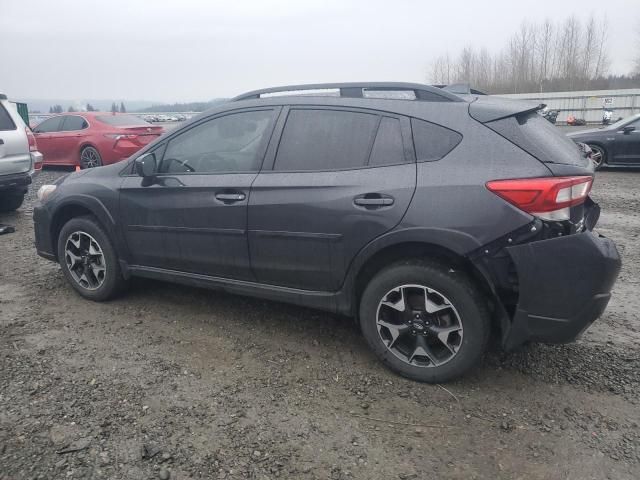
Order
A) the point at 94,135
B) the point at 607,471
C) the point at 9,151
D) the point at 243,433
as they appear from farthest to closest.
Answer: the point at 94,135, the point at 9,151, the point at 243,433, the point at 607,471

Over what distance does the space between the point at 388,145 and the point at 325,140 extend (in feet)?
1.47

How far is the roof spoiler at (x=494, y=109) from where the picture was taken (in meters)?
3.08

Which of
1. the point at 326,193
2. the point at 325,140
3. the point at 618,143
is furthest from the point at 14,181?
the point at 618,143

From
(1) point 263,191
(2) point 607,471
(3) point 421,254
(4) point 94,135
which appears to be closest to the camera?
(2) point 607,471

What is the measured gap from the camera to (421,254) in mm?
3137

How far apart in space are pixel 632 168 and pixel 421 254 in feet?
39.1

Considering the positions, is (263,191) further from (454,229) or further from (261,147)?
(454,229)

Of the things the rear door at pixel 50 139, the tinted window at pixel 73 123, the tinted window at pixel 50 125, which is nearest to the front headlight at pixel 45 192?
the tinted window at pixel 73 123

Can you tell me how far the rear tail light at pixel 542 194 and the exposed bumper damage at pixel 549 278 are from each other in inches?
3.2

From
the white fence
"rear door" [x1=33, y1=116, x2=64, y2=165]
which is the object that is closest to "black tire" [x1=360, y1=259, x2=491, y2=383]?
"rear door" [x1=33, y1=116, x2=64, y2=165]

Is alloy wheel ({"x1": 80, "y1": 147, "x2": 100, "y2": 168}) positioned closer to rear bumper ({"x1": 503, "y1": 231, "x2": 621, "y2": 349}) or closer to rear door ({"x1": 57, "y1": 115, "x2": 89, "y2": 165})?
rear door ({"x1": 57, "y1": 115, "x2": 89, "y2": 165})

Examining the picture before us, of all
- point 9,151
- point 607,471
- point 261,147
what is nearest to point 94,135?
point 9,151

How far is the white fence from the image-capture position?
31969 mm

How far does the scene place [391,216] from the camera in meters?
3.09
